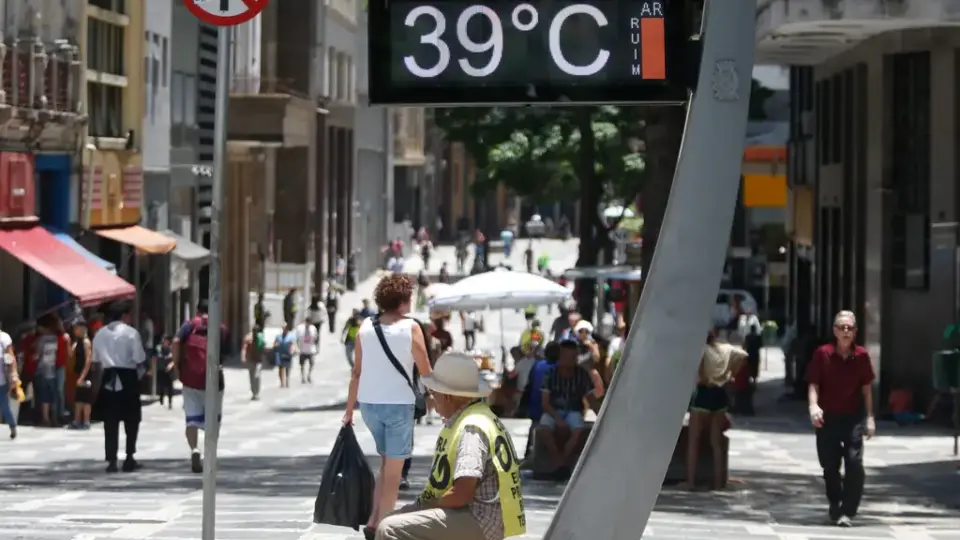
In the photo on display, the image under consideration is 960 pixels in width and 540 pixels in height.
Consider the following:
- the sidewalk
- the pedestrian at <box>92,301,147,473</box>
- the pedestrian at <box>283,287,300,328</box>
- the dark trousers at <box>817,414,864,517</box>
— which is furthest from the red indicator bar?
the pedestrian at <box>283,287,300,328</box>

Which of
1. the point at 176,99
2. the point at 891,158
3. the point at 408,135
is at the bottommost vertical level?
the point at 891,158

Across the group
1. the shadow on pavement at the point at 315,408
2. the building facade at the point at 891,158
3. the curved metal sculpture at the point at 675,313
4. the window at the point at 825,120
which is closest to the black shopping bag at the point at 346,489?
the curved metal sculpture at the point at 675,313

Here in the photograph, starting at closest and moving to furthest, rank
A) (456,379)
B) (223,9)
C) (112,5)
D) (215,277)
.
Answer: (456,379), (223,9), (215,277), (112,5)

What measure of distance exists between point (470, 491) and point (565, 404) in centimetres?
1143

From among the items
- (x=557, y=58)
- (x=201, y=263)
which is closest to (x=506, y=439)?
(x=557, y=58)

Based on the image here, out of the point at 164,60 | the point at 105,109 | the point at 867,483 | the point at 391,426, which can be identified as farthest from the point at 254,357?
the point at 391,426

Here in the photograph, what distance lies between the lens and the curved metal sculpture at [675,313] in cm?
987

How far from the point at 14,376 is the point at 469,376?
1924 cm

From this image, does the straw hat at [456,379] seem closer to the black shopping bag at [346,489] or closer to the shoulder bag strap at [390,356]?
the black shopping bag at [346,489]

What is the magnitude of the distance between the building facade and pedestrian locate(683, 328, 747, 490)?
7.45 metres

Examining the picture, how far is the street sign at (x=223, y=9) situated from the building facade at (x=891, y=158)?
16.9m

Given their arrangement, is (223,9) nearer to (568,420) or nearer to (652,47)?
(652,47)

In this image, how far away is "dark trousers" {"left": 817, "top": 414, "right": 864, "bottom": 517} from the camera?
54.7ft

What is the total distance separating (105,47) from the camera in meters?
40.3
